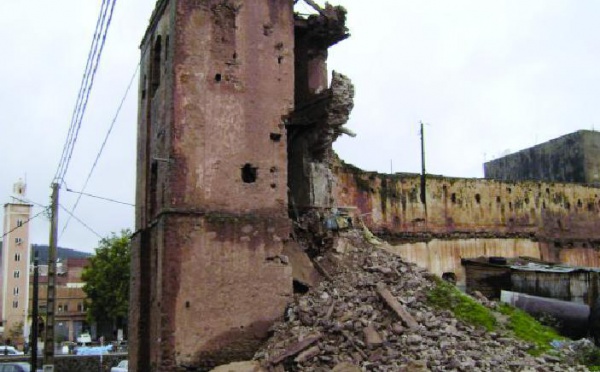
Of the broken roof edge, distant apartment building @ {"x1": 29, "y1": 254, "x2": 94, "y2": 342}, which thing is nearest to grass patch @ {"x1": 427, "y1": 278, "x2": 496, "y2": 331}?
the broken roof edge

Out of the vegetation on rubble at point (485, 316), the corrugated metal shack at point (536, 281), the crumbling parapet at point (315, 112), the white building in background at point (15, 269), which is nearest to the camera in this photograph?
the vegetation on rubble at point (485, 316)

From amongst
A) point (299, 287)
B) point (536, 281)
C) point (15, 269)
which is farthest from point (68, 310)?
Result: point (299, 287)

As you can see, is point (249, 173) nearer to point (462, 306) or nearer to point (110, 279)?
point (462, 306)

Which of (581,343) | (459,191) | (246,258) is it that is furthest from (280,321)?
(459,191)

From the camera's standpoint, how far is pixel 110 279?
36969 mm

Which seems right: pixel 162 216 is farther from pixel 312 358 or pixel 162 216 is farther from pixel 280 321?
pixel 312 358

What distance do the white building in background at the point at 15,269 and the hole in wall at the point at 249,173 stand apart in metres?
45.7

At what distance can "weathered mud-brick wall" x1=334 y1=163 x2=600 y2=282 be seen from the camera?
21.7 meters

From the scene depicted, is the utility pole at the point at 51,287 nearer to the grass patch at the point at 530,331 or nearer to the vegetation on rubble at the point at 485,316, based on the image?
the vegetation on rubble at the point at 485,316

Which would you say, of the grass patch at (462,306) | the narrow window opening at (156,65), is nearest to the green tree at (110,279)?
the narrow window opening at (156,65)

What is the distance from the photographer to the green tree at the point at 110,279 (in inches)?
1444

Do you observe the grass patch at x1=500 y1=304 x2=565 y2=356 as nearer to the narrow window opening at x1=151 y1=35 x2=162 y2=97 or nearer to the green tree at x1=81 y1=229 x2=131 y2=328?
the narrow window opening at x1=151 y1=35 x2=162 y2=97

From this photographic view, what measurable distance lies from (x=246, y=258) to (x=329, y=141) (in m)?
3.75

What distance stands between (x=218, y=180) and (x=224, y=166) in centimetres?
32
